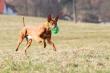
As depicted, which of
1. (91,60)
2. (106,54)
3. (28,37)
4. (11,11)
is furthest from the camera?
(11,11)

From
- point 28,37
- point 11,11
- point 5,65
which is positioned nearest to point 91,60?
point 5,65

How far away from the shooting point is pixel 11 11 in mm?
85500

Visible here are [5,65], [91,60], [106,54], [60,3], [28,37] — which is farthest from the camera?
[60,3]

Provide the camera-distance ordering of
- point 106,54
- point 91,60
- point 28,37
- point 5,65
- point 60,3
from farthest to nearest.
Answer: point 60,3 < point 28,37 < point 106,54 < point 91,60 < point 5,65

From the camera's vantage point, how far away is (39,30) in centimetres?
1414

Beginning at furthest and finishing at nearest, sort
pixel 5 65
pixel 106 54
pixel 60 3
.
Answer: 1. pixel 60 3
2. pixel 106 54
3. pixel 5 65

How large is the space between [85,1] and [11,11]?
14.1 meters

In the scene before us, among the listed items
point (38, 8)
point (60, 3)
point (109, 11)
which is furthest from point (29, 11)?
point (109, 11)

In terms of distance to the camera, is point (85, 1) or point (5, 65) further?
point (85, 1)

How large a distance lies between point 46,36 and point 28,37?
98 centimetres

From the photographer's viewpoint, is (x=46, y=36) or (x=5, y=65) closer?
(x=5, y=65)

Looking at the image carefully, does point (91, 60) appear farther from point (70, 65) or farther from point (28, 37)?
point (28, 37)

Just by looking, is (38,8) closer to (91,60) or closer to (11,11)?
(11,11)

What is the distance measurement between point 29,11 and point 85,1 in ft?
35.0
